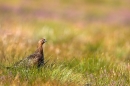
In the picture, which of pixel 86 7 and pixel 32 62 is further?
pixel 86 7

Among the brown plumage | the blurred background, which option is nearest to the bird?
the brown plumage

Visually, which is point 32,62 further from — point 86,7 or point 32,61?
point 86,7

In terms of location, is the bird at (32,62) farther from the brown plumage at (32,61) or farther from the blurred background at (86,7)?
the blurred background at (86,7)

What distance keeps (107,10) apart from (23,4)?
25.6 feet

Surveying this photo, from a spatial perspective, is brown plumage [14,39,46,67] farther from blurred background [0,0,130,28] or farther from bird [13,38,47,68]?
blurred background [0,0,130,28]

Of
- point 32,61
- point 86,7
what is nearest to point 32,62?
point 32,61

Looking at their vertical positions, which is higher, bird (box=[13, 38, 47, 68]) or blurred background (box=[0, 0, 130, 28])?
bird (box=[13, 38, 47, 68])

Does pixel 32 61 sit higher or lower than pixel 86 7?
higher

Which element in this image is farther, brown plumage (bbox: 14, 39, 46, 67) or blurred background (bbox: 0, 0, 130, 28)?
blurred background (bbox: 0, 0, 130, 28)

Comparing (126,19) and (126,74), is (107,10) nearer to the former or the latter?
(126,19)

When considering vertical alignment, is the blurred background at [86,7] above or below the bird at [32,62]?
below

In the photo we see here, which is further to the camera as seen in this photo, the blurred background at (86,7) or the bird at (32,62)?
the blurred background at (86,7)

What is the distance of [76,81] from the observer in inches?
288

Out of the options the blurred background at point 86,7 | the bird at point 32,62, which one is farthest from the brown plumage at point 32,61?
the blurred background at point 86,7
